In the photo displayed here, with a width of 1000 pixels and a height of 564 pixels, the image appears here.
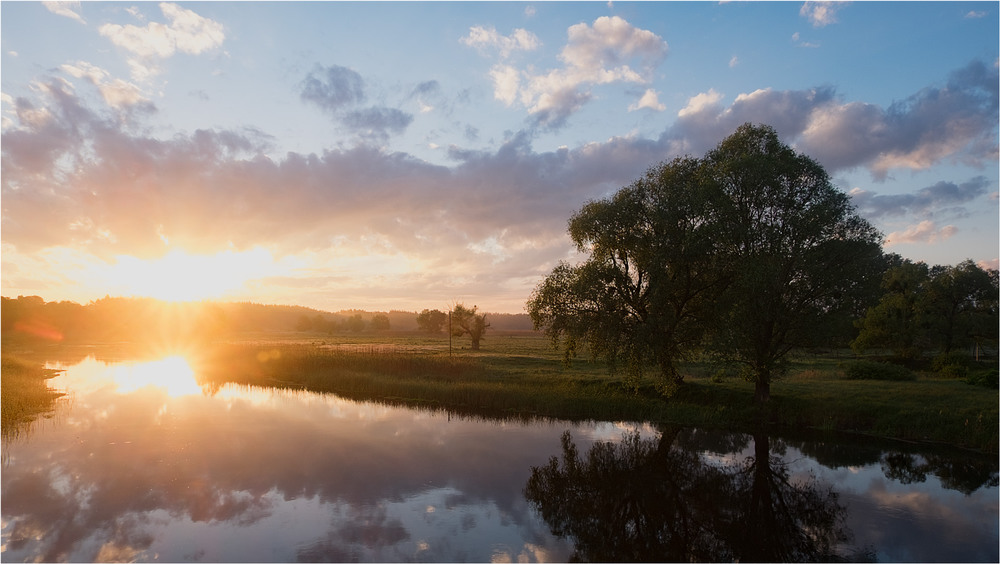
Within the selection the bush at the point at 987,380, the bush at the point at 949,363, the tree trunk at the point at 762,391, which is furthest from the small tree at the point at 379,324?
the bush at the point at 987,380

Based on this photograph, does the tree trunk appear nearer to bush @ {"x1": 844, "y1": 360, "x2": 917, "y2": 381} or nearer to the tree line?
the tree line

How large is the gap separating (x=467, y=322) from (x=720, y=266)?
209 feet

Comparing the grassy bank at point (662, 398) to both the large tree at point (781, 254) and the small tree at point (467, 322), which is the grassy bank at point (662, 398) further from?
the small tree at point (467, 322)

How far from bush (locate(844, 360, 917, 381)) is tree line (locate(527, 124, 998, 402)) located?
12.7 metres

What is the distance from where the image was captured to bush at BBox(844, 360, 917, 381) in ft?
137

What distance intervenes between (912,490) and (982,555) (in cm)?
598

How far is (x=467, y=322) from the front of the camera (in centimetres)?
9312

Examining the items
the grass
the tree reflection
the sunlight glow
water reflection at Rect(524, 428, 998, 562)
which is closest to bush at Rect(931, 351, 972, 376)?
water reflection at Rect(524, 428, 998, 562)

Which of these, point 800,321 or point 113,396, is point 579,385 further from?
point 113,396

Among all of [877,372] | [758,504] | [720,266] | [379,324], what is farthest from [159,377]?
[379,324]

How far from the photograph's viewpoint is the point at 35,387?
41438mm

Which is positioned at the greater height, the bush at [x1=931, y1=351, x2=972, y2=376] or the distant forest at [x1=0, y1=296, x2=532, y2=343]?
the distant forest at [x1=0, y1=296, x2=532, y2=343]

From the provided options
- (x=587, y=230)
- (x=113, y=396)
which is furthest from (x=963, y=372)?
(x=113, y=396)

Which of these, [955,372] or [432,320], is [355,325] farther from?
[955,372]
